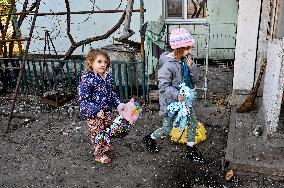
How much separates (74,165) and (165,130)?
145cm

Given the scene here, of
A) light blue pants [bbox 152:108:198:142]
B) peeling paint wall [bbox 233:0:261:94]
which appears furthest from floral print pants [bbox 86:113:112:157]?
peeling paint wall [bbox 233:0:261:94]

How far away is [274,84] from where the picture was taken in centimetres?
437

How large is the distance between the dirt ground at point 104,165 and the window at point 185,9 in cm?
337

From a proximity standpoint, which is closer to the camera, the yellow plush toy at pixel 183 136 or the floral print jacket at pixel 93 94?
the floral print jacket at pixel 93 94

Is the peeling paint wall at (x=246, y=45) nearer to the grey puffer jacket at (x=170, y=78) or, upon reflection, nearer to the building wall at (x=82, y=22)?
the grey puffer jacket at (x=170, y=78)

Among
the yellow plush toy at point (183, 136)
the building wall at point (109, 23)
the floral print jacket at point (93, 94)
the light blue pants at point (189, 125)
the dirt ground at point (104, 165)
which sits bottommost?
the dirt ground at point (104, 165)

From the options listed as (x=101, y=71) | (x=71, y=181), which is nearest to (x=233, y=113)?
(x=101, y=71)

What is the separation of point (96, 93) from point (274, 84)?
2.41 meters

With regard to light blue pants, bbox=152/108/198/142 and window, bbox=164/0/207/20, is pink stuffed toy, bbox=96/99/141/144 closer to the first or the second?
light blue pants, bbox=152/108/198/142

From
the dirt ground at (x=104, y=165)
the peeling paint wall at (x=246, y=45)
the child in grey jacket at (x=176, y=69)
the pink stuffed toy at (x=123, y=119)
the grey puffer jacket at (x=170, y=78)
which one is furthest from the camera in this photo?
the peeling paint wall at (x=246, y=45)

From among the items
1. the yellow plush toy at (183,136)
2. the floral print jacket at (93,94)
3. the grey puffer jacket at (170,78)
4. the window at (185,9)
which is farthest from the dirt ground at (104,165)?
the window at (185,9)

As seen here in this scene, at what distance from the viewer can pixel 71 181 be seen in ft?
14.6

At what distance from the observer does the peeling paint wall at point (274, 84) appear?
419 centimetres

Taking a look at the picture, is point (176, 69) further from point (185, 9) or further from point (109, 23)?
point (109, 23)
